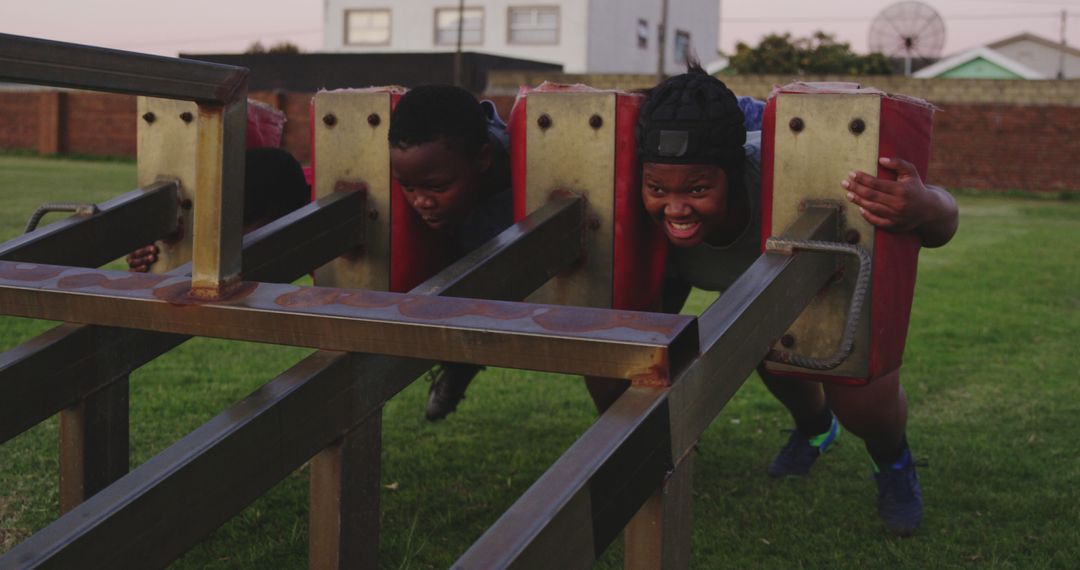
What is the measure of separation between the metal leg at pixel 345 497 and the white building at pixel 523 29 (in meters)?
36.6

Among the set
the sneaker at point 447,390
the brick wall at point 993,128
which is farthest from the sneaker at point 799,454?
the brick wall at point 993,128

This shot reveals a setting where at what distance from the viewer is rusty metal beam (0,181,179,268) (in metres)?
2.12

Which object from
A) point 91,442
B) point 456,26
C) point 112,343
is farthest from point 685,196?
point 456,26

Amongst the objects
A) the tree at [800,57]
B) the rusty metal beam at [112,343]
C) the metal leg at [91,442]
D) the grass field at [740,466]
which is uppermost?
the tree at [800,57]

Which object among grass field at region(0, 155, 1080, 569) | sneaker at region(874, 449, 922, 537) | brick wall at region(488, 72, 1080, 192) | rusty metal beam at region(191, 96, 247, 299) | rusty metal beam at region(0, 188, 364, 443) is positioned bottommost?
grass field at region(0, 155, 1080, 569)

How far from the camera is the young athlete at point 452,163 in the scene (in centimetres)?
244

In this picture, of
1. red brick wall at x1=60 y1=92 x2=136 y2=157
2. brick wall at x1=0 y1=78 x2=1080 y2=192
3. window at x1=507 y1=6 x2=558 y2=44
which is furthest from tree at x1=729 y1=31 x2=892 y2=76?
red brick wall at x1=60 y1=92 x2=136 y2=157

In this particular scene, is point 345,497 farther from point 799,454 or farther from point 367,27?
point 367,27

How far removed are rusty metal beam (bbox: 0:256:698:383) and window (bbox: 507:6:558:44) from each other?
38.0 m

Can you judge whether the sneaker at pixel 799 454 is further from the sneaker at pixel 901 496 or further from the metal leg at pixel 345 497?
the metal leg at pixel 345 497

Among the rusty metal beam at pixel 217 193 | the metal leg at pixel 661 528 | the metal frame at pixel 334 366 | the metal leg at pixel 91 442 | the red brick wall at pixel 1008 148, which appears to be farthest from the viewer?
the red brick wall at pixel 1008 148

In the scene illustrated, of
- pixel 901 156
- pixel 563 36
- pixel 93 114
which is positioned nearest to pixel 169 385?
pixel 901 156

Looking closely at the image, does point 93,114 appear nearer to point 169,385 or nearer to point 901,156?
point 169,385

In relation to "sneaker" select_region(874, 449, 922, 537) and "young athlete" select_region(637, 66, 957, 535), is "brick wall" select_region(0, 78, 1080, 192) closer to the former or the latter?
"sneaker" select_region(874, 449, 922, 537)
